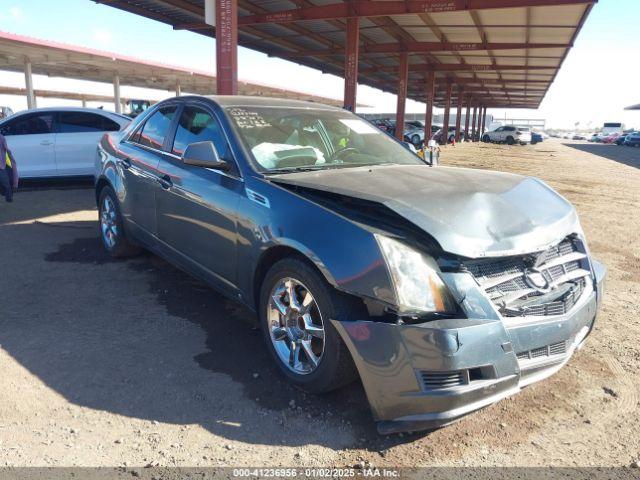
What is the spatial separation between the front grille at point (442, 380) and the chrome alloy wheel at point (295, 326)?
65cm

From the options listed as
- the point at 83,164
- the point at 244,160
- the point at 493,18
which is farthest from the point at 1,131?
the point at 493,18

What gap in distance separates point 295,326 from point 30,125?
8530 millimetres

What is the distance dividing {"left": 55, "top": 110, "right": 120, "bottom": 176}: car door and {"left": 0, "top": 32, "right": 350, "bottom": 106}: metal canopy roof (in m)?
11.5

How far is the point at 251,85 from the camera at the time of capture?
3409cm

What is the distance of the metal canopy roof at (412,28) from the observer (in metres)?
15.1

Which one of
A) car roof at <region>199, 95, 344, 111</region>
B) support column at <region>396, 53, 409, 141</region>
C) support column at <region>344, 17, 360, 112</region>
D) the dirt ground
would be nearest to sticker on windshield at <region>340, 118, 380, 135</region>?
car roof at <region>199, 95, 344, 111</region>

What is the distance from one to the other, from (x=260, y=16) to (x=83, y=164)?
393 inches

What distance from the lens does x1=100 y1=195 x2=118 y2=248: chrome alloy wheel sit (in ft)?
17.5

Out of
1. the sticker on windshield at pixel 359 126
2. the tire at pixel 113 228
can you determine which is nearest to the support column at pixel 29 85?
the tire at pixel 113 228

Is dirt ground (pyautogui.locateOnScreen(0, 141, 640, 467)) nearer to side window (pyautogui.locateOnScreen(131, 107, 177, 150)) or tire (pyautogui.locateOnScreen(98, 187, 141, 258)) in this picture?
tire (pyautogui.locateOnScreen(98, 187, 141, 258))

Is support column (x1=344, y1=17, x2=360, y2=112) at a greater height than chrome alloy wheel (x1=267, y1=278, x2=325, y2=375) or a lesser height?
greater

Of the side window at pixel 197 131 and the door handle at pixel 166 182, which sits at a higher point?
the side window at pixel 197 131

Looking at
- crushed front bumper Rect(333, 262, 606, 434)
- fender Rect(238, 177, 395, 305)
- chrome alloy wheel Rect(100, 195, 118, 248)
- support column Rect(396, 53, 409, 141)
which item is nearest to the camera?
crushed front bumper Rect(333, 262, 606, 434)

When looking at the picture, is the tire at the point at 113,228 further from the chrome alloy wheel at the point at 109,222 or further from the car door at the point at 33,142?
the car door at the point at 33,142
